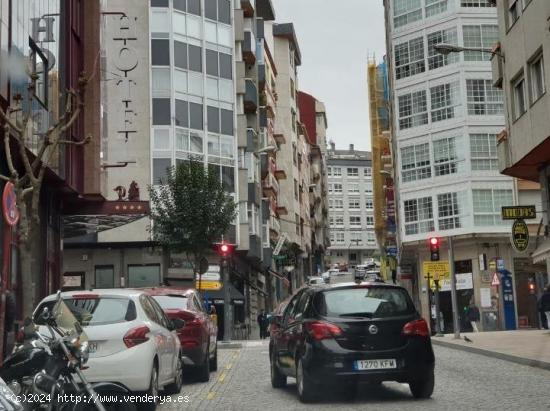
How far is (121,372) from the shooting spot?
35.2 ft

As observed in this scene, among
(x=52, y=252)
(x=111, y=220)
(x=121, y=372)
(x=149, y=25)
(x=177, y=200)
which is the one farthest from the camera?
(x=149, y=25)

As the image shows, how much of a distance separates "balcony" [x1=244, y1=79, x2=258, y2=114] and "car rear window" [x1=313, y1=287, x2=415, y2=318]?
41069mm

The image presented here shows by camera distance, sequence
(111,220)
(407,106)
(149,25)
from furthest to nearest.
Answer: (407,106), (149,25), (111,220)

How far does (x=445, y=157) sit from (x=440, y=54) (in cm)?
544

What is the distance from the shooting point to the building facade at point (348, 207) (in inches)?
6289

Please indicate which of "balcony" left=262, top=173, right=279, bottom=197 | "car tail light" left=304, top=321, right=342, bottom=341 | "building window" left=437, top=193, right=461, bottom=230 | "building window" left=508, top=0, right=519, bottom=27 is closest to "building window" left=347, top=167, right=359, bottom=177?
"balcony" left=262, top=173, right=279, bottom=197

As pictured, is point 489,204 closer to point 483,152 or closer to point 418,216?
point 483,152

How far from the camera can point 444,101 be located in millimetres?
49375

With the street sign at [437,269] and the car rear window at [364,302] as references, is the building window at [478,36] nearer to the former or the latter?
the street sign at [437,269]

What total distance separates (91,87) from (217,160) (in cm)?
1967

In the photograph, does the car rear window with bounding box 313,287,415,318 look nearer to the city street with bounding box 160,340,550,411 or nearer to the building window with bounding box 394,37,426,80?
the city street with bounding box 160,340,550,411

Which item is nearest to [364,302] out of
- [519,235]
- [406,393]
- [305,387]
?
[305,387]

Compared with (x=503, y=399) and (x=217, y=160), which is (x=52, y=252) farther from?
(x=217, y=160)

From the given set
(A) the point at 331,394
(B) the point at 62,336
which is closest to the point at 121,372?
(B) the point at 62,336
